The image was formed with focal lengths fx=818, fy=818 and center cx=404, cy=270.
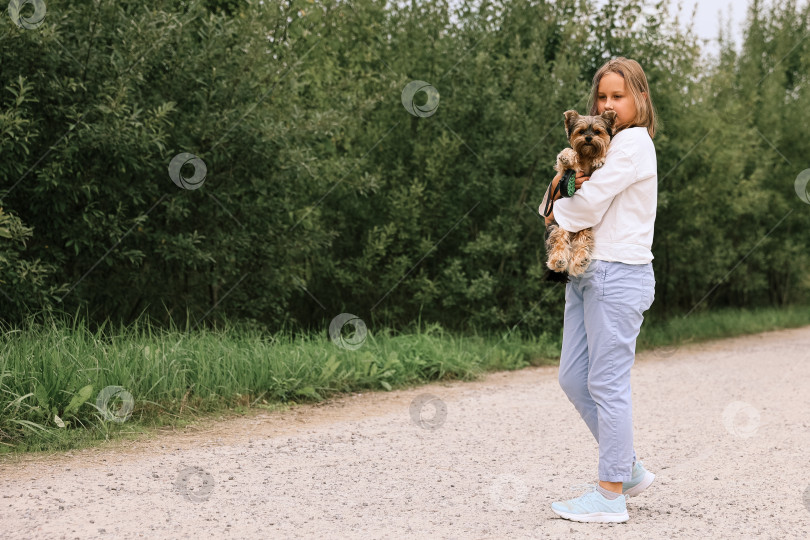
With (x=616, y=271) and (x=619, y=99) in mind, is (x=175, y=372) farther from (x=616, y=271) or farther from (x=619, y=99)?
(x=619, y=99)

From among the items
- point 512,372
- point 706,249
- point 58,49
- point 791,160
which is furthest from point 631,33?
point 58,49

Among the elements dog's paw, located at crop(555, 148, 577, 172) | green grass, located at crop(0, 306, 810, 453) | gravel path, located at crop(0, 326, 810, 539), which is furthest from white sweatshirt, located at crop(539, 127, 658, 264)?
green grass, located at crop(0, 306, 810, 453)

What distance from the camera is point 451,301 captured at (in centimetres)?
1012

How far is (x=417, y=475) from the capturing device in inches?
180

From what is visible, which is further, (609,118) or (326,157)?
(326,157)

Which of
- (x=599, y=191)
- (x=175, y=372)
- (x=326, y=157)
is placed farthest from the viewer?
(x=326, y=157)

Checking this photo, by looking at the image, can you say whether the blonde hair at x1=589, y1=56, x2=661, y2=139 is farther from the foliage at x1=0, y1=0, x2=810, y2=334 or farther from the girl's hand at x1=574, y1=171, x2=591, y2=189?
the foliage at x1=0, y1=0, x2=810, y2=334

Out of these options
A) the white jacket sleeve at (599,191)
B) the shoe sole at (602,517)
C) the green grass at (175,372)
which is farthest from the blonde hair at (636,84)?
the green grass at (175,372)

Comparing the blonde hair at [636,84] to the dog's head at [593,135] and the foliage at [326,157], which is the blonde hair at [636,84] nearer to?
the dog's head at [593,135]

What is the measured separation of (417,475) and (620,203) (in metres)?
1.91

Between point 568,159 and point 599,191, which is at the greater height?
point 568,159

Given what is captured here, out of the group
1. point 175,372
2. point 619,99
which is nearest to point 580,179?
point 619,99

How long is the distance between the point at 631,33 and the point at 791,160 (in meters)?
6.82

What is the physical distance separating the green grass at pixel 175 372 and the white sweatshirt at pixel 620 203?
3.29 m
